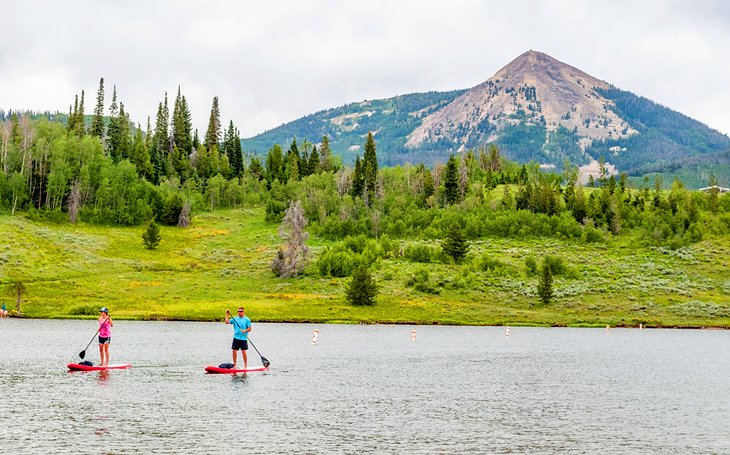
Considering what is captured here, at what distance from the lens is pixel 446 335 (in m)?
84.8

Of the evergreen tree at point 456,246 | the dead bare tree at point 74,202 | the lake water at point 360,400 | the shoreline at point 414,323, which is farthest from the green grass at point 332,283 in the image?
the lake water at point 360,400

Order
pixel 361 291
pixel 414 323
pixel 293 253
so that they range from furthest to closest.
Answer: pixel 293 253, pixel 361 291, pixel 414 323

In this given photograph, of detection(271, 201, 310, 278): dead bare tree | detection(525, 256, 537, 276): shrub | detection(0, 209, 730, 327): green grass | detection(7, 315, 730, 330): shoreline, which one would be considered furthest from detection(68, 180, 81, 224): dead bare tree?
detection(525, 256, 537, 276): shrub

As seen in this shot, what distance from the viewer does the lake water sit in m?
25.4

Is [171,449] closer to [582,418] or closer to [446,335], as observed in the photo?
[582,418]

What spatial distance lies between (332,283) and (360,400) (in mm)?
94883

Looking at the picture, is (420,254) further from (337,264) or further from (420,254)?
(337,264)

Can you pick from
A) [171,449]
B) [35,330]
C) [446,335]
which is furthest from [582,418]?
[35,330]

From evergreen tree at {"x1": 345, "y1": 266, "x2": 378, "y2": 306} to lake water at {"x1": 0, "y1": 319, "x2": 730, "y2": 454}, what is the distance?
47.1 metres

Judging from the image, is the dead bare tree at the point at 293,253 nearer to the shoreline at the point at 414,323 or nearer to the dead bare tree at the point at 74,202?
the shoreline at the point at 414,323

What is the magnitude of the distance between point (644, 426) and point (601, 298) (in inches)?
4030

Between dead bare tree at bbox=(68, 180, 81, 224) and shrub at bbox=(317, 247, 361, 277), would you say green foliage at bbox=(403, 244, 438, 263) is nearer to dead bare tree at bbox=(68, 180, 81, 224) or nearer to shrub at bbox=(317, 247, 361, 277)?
shrub at bbox=(317, 247, 361, 277)

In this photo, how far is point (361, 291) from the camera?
114062 mm

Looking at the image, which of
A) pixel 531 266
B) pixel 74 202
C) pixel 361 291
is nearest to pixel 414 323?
pixel 361 291
